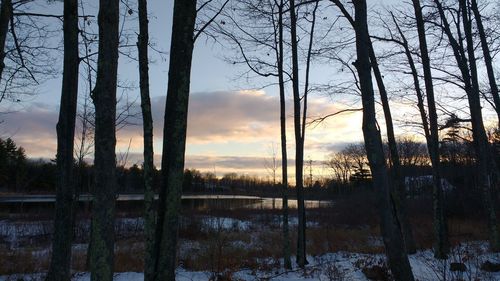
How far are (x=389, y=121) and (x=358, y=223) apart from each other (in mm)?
19686

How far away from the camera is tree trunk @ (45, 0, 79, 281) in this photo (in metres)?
7.05

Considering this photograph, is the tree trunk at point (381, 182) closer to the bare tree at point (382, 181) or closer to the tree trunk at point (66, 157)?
the bare tree at point (382, 181)

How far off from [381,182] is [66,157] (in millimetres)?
4909

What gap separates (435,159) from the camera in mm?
14656

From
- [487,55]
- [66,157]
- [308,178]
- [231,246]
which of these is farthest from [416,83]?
[308,178]

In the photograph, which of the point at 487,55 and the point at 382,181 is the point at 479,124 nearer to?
the point at 487,55

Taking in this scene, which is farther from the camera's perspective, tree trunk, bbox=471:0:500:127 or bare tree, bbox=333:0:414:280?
tree trunk, bbox=471:0:500:127

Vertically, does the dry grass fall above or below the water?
below

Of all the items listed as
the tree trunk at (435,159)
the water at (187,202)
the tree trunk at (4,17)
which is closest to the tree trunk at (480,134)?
the tree trunk at (435,159)

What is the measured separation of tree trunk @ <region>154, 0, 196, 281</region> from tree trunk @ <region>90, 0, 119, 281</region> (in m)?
1.01

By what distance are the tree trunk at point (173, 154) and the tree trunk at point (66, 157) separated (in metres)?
3.22

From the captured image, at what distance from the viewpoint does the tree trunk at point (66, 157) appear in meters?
7.05

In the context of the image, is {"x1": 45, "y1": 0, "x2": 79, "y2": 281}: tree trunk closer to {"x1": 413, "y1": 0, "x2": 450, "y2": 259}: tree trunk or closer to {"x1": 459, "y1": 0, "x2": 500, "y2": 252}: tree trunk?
{"x1": 413, "y1": 0, "x2": 450, "y2": 259}: tree trunk

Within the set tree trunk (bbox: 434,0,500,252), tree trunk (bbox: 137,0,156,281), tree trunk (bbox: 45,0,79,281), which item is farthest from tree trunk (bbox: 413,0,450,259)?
tree trunk (bbox: 45,0,79,281)
